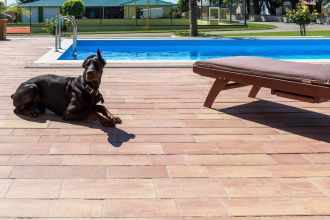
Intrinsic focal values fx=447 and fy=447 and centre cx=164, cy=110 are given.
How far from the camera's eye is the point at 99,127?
4.57m

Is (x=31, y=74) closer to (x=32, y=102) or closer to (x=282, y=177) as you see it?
(x=32, y=102)

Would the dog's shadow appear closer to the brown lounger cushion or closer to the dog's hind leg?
the dog's hind leg

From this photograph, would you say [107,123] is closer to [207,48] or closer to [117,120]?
[117,120]

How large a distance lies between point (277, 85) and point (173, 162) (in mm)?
1624

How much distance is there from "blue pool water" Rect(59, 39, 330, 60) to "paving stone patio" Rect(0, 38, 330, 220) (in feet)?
31.2

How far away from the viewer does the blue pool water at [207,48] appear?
15344 millimetres

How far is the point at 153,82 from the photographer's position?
749cm

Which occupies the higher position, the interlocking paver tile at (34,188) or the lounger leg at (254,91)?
the lounger leg at (254,91)

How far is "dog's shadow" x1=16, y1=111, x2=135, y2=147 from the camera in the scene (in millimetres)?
4113

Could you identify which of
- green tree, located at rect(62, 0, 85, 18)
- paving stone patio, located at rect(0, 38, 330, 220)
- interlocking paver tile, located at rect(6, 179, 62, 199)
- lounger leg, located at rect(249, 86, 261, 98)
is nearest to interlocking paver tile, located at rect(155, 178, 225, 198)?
paving stone patio, located at rect(0, 38, 330, 220)

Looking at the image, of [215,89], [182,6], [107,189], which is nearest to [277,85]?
[215,89]

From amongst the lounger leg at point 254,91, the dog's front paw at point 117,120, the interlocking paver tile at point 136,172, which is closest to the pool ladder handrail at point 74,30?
the lounger leg at point 254,91

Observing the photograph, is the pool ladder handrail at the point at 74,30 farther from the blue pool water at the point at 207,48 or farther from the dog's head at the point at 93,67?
the dog's head at the point at 93,67

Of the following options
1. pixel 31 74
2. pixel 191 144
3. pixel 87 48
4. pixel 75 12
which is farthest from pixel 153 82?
pixel 75 12
